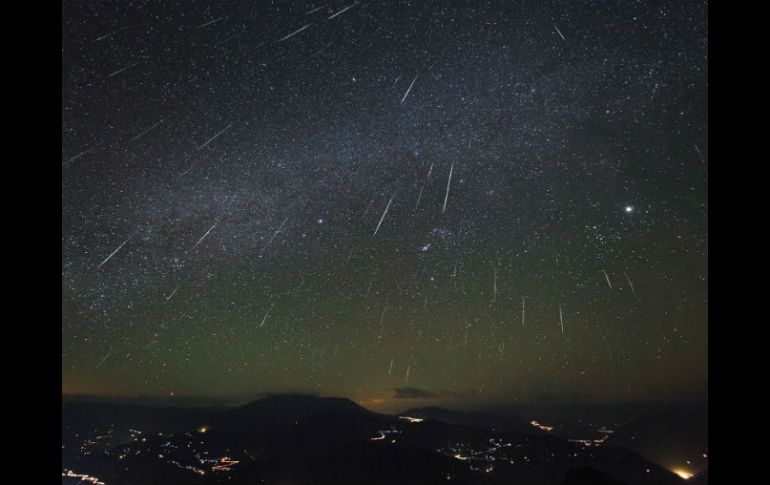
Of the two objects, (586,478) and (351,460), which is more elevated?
(586,478)

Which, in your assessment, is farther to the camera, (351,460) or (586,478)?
(351,460)

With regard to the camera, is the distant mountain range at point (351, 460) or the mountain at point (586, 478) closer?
the mountain at point (586, 478)

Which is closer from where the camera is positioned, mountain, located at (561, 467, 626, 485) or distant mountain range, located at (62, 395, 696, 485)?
mountain, located at (561, 467, 626, 485)

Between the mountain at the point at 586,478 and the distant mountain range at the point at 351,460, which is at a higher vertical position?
the mountain at the point at 586,478

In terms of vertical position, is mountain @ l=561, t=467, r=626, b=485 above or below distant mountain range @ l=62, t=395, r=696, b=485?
above
